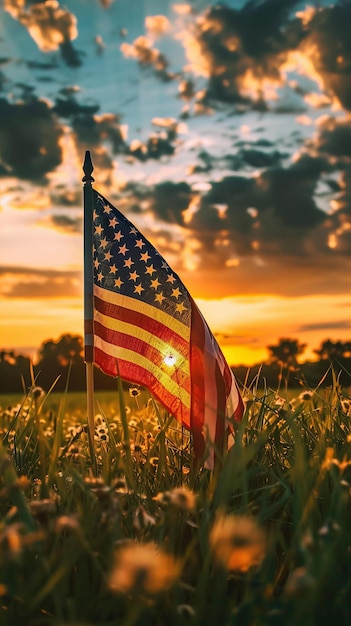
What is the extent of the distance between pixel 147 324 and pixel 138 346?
0.66 ft

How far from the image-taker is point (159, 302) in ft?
18.6

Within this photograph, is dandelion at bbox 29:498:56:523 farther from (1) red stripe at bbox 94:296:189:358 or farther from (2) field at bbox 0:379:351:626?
(1) red stripe at bbox 94:296:189:358

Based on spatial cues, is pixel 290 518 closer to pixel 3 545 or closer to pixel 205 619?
pixel 205 619

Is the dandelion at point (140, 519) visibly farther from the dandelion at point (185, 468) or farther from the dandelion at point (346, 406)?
the dandelion at point (346, 406)

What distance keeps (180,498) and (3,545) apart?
0.64 meters

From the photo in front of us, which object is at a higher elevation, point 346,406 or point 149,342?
point 149,342

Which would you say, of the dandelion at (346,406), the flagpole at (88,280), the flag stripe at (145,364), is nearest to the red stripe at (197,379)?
the flag stripe at (145,364)

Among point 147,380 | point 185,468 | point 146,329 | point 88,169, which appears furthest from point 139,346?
point 88,169

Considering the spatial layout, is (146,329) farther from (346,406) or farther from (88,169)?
(346,406)

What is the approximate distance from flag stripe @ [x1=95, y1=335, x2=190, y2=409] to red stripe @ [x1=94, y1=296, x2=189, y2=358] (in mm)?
224

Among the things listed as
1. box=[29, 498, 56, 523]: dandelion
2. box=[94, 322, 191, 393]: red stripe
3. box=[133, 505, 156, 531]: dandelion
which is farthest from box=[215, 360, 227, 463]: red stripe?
box=[29, 498, 56, 523]: dandelion

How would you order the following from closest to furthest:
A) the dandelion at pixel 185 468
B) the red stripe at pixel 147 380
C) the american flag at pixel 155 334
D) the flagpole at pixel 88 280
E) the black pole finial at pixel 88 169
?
1. the dandelion at pixel 185 468
2. the american flag at pixel 155 334
3. the red stripe at pixel 147 380
4. the flagpole at pixel 88 280
5. the black pole finial at pixel 88 169

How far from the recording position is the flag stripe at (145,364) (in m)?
5.44

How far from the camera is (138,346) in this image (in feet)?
18.9
